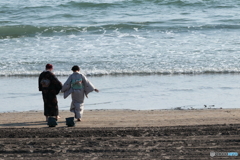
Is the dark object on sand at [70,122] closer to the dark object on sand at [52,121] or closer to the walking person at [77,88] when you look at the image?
the dark object on sand at [52,121]

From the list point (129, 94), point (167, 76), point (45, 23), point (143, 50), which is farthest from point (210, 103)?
point (45, 23)

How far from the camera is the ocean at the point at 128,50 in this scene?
1162 cm

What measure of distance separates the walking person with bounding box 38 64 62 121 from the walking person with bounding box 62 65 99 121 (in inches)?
7.3

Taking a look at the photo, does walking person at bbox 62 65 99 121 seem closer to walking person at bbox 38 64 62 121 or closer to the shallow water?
walking person at bbox 38 64 62 121

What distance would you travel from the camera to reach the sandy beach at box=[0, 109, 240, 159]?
6613 millimetres

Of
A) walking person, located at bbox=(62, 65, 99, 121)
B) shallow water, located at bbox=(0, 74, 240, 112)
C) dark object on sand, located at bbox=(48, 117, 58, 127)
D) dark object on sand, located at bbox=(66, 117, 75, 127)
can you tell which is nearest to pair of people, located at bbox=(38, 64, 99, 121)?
walking person, located at bbox=(62, 65, 99, 121)

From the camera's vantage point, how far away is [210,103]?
10820 millimetres

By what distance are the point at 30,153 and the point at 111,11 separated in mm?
23752

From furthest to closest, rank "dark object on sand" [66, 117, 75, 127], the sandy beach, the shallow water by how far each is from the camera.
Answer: the shallow water
"dark object on sand" [66, 117, 75, 127]
the sandy beach

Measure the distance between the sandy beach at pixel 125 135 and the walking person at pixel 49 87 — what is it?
1.00 ft

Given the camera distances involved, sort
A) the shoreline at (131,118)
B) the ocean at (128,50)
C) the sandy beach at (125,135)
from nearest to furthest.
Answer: the sandy beach at (125,135)
the shoreline at (131,118)
the ocean at (128,50)

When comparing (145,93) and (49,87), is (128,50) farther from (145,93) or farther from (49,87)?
(49,87)

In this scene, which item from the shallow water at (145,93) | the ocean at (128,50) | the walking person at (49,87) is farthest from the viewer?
the ocean at (128,50)

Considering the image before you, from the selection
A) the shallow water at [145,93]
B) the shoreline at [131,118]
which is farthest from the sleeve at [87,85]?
the shallow water at [145,93]
